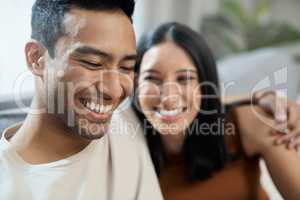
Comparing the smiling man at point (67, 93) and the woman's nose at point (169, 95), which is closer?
the smiling man at point (67, 93)

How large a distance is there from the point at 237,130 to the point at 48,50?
1.29 ft

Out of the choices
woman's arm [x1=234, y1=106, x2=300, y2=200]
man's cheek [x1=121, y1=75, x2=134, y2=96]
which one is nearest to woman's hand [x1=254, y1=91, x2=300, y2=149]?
woman's arm [x1=234, y1=106, x2=300, y2=200]

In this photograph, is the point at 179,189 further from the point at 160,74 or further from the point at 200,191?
the point at 160,74

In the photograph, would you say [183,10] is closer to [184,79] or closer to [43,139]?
[184,79]

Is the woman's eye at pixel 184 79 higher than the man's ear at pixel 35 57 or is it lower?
lower

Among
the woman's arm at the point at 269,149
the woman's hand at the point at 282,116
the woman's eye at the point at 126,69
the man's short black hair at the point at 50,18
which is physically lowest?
the woman's arm at the point at 269,149

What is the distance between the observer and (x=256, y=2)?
5.73ft

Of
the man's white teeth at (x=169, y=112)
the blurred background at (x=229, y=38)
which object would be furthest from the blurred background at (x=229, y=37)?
the man's white teeth at (x=169, y=112)

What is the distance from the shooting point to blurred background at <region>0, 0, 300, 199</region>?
426mm

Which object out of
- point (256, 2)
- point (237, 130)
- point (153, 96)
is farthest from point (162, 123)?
point (256, 2)

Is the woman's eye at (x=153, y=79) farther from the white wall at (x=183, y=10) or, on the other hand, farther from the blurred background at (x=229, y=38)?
the white wall at (x=183, y=10)

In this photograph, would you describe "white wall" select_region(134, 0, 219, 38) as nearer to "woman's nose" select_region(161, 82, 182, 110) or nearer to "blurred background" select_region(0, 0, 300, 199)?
"blurred background" select_region(0, 0, 300, 199)

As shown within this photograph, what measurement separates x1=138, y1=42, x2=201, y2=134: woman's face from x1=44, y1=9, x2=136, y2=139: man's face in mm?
134

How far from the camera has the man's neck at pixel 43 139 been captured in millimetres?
418
